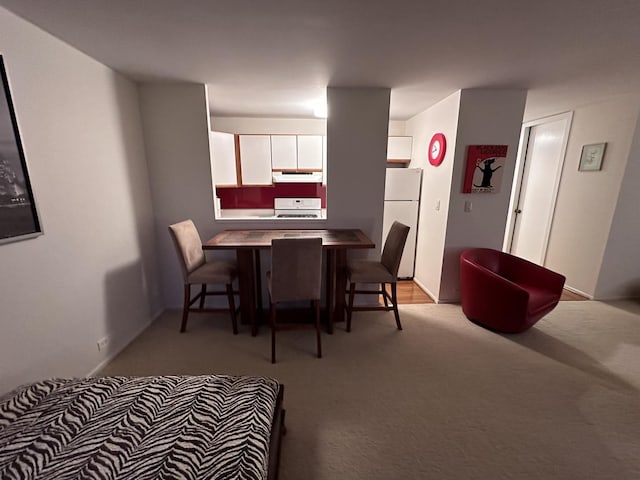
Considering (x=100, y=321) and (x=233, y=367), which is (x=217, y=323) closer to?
(x=233, y=367)

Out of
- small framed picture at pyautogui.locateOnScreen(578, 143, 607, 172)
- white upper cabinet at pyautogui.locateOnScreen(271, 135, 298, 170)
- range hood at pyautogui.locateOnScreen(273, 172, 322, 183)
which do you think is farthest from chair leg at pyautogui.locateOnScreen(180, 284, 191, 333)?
small framed picture at pyautogui.locateOnScreen(578, 143, 607, 172)

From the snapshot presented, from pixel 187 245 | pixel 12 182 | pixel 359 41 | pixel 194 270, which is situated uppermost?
pixel 359 41

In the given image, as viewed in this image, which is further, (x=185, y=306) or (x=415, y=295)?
(x=415, y=295)

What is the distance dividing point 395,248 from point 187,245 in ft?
6.46

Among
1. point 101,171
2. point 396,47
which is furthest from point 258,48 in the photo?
point 101,171

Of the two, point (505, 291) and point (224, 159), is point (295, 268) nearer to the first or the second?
point (505, 291)

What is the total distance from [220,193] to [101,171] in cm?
232

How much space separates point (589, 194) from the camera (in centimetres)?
321

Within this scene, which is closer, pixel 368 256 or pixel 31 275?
pixel 31 275

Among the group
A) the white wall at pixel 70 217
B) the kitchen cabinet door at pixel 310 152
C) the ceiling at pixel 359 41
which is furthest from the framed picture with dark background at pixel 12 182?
the kitchen cabinet door at pixel 310 152

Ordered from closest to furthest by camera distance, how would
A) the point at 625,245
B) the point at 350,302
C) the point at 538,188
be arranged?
the point at 350,302 < the point at 625,245 < the point at 538,188

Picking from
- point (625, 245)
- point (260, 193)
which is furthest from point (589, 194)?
point (260, 193)

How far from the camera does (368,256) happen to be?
3082 millimetres

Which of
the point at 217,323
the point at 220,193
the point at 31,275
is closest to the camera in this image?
the point at 31,275
